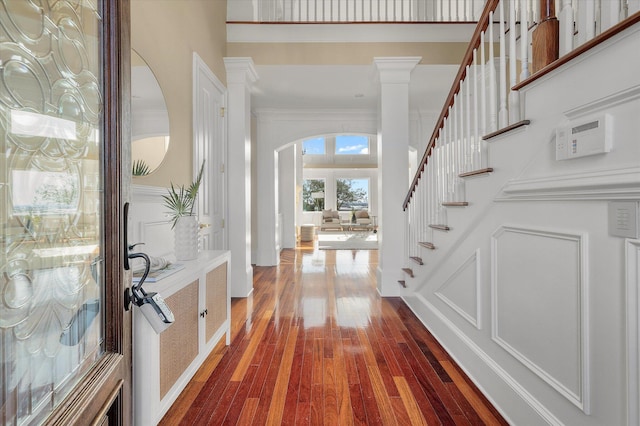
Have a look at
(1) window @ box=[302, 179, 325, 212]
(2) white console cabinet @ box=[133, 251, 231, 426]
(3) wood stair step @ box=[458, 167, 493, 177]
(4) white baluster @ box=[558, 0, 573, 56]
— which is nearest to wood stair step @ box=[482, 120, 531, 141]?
(3) wood stair step @ box=[458, 167, 493, 177]

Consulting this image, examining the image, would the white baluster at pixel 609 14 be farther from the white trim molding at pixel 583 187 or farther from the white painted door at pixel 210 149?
the white painted door at pixel 210 149

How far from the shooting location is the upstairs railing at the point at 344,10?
4062mm

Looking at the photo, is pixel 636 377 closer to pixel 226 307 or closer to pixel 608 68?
pixel 608 68

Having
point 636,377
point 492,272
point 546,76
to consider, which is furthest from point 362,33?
point 636,377

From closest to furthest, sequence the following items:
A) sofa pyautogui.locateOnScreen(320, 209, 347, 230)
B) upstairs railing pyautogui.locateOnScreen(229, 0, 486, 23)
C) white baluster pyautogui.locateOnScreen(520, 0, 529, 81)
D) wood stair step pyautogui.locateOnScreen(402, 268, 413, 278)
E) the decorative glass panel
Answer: the decorative glass panel, white baluster pyautogui.locateOnScreen(520, 0, 529, 81), wood stair step pyautogui.locateOnScreen(402, 268, 413, 278), upstairs railing pyautogui.locateOnScreen(229, 0, 486, 23), sofa pyautogui.locateOnScreen(320, 209, 347, 230)

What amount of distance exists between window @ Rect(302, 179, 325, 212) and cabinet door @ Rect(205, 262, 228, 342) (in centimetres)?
1176

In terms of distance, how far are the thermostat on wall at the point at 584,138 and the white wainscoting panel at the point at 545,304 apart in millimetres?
311

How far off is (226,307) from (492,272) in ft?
5.87

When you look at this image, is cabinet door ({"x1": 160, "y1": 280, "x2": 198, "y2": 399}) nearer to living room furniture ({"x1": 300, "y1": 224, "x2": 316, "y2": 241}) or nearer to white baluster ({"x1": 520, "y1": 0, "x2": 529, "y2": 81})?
white baluster ({"x1": 520, "y1": 0, "x2": 529, "y2": 81})

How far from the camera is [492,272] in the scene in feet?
6.15

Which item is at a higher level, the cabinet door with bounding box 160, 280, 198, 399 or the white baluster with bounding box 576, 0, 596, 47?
the white baluster with bounding box 576, 0, 596, 47

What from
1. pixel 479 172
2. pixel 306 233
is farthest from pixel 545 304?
pixel 306 233

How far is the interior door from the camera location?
20.9 inches

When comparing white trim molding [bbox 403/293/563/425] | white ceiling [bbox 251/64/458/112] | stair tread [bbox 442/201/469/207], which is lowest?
white trim molding [bbox 403/293/563/425]
